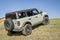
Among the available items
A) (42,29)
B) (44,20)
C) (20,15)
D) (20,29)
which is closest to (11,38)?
(20,29)

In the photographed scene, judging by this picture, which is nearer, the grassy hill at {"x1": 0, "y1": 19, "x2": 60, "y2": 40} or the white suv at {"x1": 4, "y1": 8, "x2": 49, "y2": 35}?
the grassy hill at {"x1": 0, "y1": 19, "x2": 60, "y2": 40}

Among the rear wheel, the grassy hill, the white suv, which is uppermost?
the white suv

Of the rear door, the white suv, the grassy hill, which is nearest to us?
the grassy hill

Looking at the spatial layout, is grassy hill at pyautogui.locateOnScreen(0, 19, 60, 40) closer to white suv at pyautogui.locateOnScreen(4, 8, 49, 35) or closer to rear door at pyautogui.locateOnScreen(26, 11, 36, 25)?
white suv at pyautogui.locateOnScreen(4, 8, 49, 35)

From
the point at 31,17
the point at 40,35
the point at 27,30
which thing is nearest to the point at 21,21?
the point at 27,30

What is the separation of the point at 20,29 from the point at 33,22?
5.58ft

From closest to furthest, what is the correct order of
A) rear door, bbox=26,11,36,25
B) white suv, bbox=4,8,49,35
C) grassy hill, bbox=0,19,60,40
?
grassy hill, bbox=0,19,60,40 < white suv, bbox=4,8,49,35 < rear door, bbox=26,11,36,25

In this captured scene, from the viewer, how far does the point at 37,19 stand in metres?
14.7

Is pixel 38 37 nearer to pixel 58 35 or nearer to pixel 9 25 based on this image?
pixel 58 35

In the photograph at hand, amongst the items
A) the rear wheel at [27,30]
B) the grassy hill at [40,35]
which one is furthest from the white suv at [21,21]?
the grassy hill at [40,35]

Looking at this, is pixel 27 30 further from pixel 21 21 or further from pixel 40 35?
pixel 40 35

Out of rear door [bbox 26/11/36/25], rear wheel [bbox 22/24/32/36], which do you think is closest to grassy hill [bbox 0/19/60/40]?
rear wheel [bbox 22/24/32/36]

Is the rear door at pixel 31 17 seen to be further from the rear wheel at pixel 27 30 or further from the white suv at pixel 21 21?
the rear wheel at pixel 27 30

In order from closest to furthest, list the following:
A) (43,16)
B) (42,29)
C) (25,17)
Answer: (25,17)
(42,29)
(43,16)
